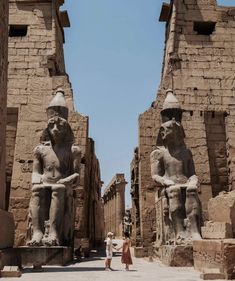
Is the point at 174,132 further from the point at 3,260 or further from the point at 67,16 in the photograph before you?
the point at 67,16

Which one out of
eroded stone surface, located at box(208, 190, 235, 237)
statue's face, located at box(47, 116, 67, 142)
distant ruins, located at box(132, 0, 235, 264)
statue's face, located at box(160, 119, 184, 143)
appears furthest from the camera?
distant ruins, located at box(132, 0, 235, 264)

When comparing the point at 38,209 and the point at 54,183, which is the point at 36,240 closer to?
the point at 38,209

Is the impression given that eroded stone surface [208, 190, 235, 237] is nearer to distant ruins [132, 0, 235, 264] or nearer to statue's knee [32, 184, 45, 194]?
statue's knee [32, 184, 45, 194]

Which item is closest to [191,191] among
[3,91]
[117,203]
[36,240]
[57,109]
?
[36,240]

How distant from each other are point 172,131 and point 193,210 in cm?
145

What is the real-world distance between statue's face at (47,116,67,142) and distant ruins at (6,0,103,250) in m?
2.89

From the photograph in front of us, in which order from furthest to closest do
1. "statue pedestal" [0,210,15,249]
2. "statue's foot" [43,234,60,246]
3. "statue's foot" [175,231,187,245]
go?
"statue's foot" [175,231,187,245], "statue's foot" [43,234,60,246], "statue pedestal" [0,210,15,249]

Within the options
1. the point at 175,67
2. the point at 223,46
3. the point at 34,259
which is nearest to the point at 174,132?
the point at 34,259

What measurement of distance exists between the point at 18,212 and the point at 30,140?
1.86 meters

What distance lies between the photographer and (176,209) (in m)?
6.79

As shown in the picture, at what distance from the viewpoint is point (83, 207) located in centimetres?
994

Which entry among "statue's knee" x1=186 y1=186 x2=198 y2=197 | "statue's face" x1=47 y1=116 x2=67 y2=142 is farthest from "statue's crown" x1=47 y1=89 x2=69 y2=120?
"statue's knee" x1=186 y1=186 x2=198 y2=197

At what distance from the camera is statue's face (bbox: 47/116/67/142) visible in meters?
7.07

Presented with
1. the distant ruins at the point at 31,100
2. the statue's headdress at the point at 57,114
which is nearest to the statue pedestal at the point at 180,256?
the statue's headdress at the point at 57,114
